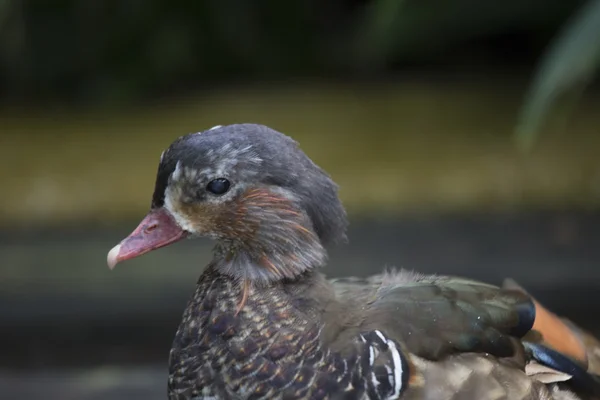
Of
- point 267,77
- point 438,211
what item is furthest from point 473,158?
point 267,77

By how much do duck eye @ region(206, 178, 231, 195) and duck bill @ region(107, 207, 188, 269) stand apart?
0.07 meters

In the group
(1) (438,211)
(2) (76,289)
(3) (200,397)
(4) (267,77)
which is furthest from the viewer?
(4) (267,77)

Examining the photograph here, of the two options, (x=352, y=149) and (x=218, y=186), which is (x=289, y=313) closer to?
(x=218, y=186)

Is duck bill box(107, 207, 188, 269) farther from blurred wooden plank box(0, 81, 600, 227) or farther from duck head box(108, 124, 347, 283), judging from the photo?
blurred wooden plank box(0, 81, 600, 227)

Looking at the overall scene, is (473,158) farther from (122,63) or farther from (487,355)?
(487,355)

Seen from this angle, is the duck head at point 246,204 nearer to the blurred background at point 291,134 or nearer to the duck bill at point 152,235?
the duck bill at point 152,235

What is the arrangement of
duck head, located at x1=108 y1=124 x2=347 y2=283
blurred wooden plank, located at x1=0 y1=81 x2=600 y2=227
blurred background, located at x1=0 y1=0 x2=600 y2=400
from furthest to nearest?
blurred wooden plank, located at x1=0 y1=81 x2=600 y2=227 → blurred background, located at x1=0 y1=0 x2=600 y2=400 → duck head, located at x1=108 y1=124 x2=347 y2=283

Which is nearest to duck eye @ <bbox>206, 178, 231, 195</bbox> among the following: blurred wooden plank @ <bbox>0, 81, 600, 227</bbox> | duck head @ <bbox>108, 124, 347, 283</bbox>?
duck head @ <bbox>108, 124, 347, 283</bbox>

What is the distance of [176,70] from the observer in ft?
9.34

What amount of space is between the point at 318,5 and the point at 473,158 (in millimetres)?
812

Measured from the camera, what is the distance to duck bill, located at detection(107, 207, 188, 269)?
123 centimetres

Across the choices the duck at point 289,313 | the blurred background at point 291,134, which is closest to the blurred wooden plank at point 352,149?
the blurred background at point 291,134

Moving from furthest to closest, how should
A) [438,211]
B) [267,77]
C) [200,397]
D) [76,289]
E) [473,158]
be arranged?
[267,77], [473,158], [438,211], [76,289], [200,397]

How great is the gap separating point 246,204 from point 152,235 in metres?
0.12
